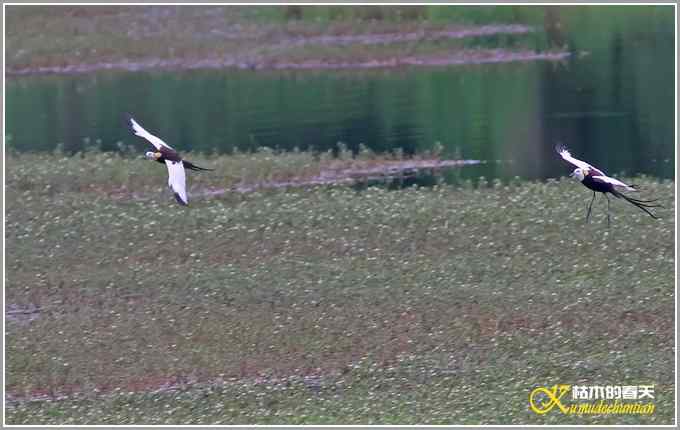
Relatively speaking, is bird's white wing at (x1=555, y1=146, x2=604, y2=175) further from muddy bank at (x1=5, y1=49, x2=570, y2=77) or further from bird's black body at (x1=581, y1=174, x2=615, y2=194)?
muddy bank at (x1=5, y1=49, x2=570, y2=77)

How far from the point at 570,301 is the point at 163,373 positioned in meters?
4.19

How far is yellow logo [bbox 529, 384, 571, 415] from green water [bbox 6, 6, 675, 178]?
372 inches

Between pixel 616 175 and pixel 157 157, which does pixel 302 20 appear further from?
pixel 157 157

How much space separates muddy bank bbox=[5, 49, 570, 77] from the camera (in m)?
33.5

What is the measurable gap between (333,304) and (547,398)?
3071 mm

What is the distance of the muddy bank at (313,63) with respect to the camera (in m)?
33.5

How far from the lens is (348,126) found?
83.6ft

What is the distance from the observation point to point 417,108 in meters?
27.6

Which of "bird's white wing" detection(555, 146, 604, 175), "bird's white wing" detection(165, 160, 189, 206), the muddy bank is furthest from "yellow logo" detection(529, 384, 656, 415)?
the muddy bank

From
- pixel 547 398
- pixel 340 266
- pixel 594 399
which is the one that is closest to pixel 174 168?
pixel 340 266

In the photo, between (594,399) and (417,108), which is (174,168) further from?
(417,108)

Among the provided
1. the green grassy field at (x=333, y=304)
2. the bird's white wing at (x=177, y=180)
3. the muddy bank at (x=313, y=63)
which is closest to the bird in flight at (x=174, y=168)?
the bird's white wing at (x=177, y=180)

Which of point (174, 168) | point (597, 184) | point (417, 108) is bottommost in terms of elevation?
point (417, 108)

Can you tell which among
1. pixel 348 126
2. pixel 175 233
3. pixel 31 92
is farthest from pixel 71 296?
pixel 31 92
